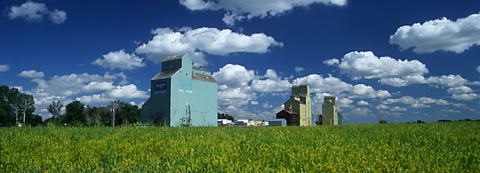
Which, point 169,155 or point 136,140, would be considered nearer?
point 169,155

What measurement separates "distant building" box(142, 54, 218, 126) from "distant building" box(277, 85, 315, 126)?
14.5m

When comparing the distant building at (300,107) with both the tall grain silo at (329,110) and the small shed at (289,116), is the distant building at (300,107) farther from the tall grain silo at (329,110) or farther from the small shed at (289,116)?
the tall grain silo at (329,110)

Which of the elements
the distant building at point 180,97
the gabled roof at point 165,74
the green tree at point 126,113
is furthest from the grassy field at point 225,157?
the green tree at point 126,113

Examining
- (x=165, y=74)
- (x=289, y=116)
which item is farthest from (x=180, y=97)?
(x=289, y=116)

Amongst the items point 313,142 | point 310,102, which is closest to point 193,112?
point 310,102

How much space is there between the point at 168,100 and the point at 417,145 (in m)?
36.2

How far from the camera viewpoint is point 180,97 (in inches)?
1834

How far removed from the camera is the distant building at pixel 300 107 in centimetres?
5994

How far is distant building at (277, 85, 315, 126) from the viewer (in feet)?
197

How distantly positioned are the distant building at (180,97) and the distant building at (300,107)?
14482 millimetres

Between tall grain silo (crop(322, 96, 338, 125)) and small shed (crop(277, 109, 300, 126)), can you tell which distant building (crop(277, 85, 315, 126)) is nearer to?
small shed (crop(277, 109, 300, 126))

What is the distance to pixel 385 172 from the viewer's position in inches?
318

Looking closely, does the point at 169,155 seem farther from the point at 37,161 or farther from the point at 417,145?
the point at 417,145

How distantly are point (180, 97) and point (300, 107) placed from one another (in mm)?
24398
